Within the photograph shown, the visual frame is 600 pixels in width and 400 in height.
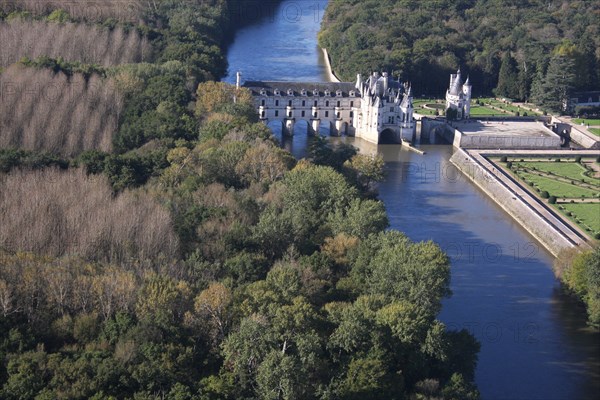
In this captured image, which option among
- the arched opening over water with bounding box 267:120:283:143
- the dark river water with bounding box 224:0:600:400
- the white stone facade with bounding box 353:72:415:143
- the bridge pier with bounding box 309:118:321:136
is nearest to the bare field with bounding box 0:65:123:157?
the dark river water with bounding box 224:0:600:400

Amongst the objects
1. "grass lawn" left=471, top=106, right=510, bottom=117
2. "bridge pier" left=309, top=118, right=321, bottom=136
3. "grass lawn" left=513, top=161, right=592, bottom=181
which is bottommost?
"grass lawn" left=513, top=161, right=592, bottom=181

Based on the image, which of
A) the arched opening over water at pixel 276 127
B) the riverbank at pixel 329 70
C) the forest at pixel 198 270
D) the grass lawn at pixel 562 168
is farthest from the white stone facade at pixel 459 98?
the forest at pixel 198 270

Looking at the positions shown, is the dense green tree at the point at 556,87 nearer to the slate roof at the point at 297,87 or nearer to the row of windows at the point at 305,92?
the slate roof at the point at 297,87

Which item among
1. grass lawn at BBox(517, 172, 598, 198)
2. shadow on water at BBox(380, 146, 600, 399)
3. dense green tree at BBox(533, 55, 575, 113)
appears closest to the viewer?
shadow on water at BBox(380, 146, 600, 399)

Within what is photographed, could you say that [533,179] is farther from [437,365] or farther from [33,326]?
[33,326]

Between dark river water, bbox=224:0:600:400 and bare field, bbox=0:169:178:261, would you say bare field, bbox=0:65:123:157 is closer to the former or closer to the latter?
bare field, bbox=0:169:178:261

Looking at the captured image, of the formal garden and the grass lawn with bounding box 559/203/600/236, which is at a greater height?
the formal garden
